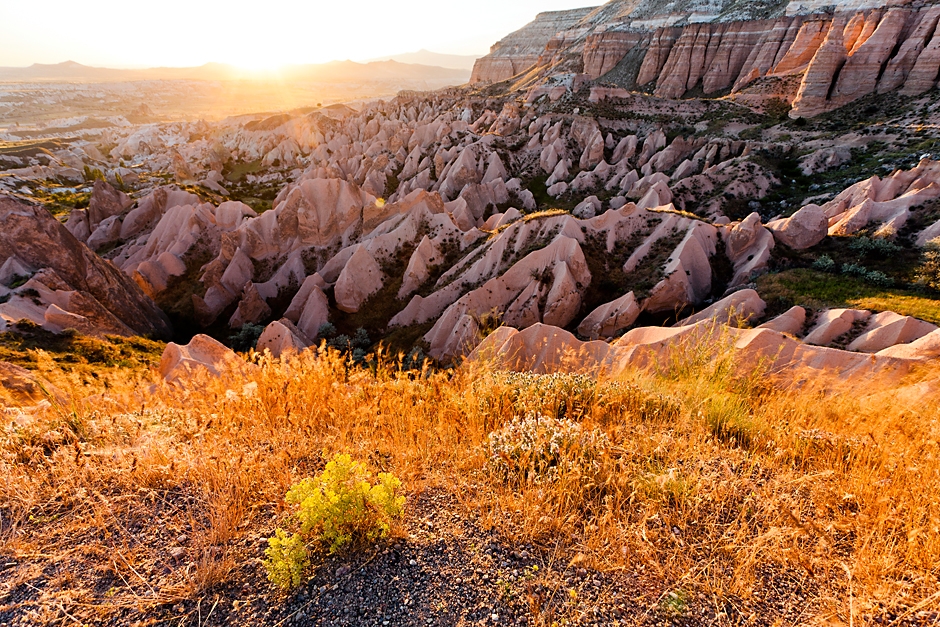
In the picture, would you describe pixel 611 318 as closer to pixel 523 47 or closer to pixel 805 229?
pixel 805 229

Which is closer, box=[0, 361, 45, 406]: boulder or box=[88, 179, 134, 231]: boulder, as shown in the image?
box=[0, 361, 45, 406]: boulder

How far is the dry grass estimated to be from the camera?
2650 millimetres

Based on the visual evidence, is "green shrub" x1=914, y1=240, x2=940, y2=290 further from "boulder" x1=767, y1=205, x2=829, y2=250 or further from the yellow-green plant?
the yellow-green plant

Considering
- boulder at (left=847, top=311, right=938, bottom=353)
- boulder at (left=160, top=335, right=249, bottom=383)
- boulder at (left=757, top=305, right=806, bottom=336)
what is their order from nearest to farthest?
1. boulder at (left=847, top=311, right=938, bottom=353)
2. boulder at (left=160, top=335, right=249, bottom=383)
3. boulder at (left=757, top=305, right=806, bottom=336)

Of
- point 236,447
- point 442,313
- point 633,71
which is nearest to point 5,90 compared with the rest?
point 633,71

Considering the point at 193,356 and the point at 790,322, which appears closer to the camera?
the point at 193,356

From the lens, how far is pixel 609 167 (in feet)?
148

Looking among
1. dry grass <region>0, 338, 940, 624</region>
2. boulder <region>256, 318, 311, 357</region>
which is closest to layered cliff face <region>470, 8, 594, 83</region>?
boulder <region>256, 318, 311, 357</region>

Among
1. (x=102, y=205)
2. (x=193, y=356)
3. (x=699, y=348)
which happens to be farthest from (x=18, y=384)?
(x=102, y=205)

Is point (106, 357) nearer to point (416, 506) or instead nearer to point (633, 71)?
point (416, 506)

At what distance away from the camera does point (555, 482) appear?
3.35m

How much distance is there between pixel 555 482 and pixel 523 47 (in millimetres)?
145998

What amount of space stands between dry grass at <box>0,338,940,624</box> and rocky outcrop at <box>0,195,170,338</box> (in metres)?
15.2

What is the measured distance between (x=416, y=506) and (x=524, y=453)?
1.00 meters
